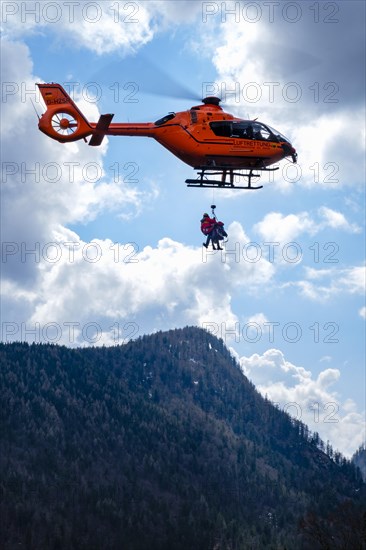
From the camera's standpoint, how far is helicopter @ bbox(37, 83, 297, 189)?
52656 millimetres

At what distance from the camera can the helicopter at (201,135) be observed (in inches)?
A: 2073

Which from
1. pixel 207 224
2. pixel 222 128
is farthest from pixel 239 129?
pixel 207 224

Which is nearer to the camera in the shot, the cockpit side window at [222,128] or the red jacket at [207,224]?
the cockpit side window at [222,128]

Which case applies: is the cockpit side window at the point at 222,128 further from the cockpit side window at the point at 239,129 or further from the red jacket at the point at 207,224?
the red jacket at the point at 207,224

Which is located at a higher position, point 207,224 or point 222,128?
point 222,128

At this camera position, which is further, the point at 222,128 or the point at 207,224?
the point at 207,224

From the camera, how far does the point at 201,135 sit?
52.9 meters

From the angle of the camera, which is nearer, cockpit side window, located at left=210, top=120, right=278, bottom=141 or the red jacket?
cockpit side window, located at left=210, top=120, right=278, bottom=141

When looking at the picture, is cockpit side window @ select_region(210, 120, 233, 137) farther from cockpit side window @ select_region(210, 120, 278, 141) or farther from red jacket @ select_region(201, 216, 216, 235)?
red jacket @ select_region(201, 216, 216, 235)

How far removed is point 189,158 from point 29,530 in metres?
148

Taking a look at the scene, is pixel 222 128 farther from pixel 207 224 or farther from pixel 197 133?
pixel 207 224

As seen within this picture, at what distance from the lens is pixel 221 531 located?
198000mm

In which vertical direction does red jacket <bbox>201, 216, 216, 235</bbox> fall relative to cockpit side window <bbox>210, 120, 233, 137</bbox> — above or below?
below

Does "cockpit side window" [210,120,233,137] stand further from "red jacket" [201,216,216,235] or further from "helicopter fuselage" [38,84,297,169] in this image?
"red jacket" [201,216,216,235]
